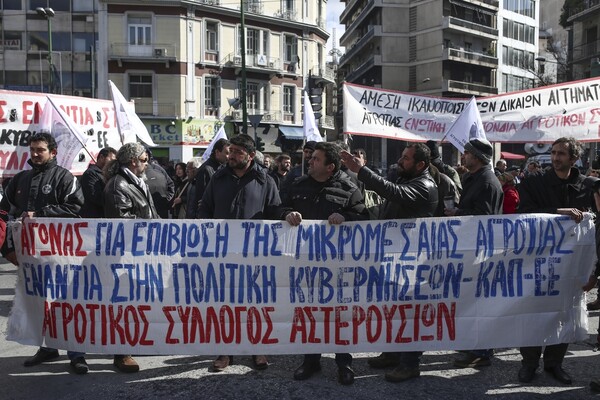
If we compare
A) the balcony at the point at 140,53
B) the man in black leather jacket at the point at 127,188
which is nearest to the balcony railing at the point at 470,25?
the balcony at the point at 140,53

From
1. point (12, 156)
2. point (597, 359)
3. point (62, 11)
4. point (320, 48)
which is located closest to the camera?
point (597, 359)

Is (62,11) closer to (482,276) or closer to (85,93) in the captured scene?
(85,93)

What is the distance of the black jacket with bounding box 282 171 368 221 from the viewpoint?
4770 mm

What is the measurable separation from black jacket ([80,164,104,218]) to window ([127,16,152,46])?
32080 mm

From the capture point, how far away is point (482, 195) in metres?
5.05

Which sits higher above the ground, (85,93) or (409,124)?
(85,93)

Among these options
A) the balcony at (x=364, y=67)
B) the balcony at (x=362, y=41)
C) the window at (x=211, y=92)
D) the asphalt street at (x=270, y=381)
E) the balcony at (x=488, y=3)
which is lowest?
the asphalt street at (x=270, y=381)

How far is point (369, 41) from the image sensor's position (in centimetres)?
5772

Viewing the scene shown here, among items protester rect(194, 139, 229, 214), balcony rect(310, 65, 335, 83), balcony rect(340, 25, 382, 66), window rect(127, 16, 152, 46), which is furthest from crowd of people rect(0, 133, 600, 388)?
balcony rect(340, 25, 382, 66)

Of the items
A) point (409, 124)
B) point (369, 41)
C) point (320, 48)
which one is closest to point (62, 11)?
point (320, 48)

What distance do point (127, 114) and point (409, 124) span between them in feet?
14.5

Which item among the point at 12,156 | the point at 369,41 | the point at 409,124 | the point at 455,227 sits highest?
the point at 369,41

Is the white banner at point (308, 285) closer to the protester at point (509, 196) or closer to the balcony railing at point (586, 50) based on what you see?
the protester at point (509, 196)

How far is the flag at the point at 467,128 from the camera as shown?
28.4ft
